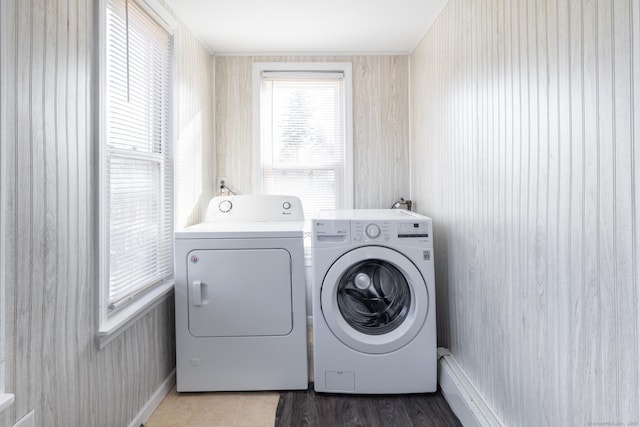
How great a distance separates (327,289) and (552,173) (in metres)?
1.26

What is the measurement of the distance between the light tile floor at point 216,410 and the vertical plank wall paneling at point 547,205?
42.9 inches

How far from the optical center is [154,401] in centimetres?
200

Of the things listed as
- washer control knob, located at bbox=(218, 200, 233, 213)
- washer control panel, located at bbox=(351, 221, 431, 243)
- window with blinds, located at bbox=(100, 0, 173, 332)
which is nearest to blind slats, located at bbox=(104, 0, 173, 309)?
window with blinds, located at bbox=(100, 0, 173, 332)

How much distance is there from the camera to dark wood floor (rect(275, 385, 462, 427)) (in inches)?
74.2

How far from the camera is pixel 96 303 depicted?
149cm

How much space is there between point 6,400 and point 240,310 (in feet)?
3.86

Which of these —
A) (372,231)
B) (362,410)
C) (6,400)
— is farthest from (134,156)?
(362,410)

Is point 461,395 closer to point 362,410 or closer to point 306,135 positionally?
point 362,410

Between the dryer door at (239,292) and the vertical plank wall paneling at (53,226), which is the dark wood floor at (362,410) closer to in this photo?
the dryer door at (239,292)

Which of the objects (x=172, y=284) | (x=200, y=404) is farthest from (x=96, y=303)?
(x=200, y=404)

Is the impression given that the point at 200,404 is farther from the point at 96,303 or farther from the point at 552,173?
the point at 552,173

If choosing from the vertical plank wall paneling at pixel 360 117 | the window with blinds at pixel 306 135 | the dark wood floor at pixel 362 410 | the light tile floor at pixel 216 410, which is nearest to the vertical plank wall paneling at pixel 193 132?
the vertical plank wall paneling at pixel 360 117

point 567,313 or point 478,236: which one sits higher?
point 478,236

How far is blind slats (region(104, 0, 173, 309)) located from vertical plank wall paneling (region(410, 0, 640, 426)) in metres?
1.63
